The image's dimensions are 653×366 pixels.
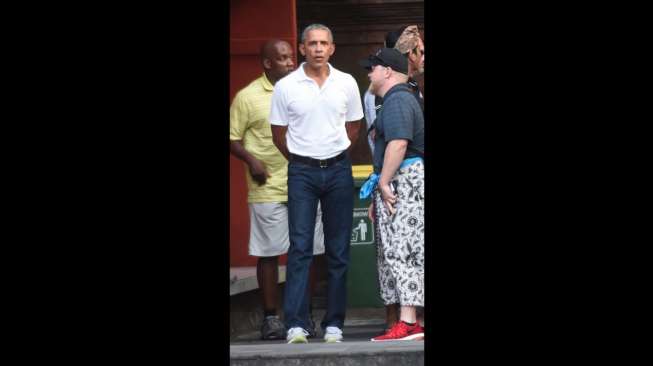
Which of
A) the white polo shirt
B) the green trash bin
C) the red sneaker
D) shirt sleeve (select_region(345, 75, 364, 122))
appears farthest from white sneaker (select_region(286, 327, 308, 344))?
the green trash bin

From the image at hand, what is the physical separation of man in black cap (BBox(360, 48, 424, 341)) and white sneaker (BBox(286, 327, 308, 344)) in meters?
0.36

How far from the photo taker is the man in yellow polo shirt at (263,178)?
967 cm

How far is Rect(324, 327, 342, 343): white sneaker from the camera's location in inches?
345

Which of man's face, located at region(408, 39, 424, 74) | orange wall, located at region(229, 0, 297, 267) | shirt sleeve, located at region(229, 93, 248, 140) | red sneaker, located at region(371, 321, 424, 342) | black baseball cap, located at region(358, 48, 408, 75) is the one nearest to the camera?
red sneaker, located at region(371, 321, 424, 342)

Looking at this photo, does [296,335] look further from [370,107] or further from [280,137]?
[370,107]

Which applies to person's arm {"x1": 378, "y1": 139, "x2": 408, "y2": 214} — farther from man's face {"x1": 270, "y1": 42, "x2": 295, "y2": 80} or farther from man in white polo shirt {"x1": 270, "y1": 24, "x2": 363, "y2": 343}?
man's face {"x1": 270, "y1": 42, "x2": 295, "y2": 80}

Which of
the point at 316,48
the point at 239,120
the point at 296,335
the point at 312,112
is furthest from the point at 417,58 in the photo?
the point at 296,335

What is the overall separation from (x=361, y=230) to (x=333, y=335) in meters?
2.28
